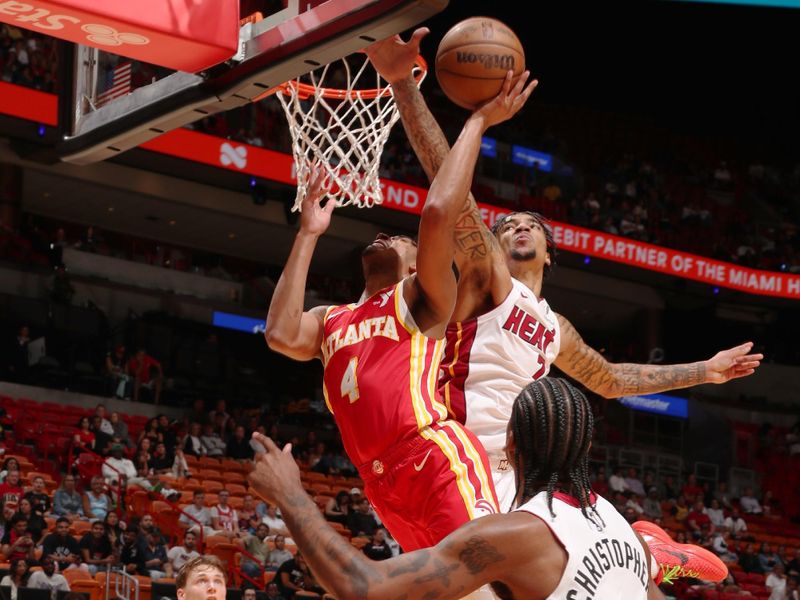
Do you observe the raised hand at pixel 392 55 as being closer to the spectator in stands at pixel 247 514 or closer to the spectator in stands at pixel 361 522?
the spectator in stands at pixel 247 514

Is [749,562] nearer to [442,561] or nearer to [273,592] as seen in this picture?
[273,592]

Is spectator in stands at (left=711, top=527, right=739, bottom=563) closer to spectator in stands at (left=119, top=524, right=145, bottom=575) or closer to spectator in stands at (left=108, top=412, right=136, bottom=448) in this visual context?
spectator in stands at (left=108, top=412, right=136, bottom=448)

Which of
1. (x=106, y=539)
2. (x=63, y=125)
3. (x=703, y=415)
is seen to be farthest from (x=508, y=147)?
(x=63, y=125)

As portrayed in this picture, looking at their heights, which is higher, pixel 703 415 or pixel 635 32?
pixel 635 32

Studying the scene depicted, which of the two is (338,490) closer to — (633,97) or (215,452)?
(215,452)

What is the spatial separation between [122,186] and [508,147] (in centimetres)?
777

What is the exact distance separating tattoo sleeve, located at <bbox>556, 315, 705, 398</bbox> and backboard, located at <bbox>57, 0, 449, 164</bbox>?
5.75ft

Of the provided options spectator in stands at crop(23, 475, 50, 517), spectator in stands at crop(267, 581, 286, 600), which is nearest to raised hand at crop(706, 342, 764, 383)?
spectator in stands at crop(267, 581, 286, 600)

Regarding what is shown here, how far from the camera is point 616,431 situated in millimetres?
22750

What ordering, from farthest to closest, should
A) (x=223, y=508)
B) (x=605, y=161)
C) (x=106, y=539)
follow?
(x=605, y=161), (x=223, y=508), (x=106, y=539)

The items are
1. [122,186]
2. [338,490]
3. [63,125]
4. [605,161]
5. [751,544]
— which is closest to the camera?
[63,125]

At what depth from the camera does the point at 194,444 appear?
15.6 meters

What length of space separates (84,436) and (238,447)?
2.77 meters

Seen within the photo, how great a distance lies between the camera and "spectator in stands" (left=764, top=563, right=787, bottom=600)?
15.5 m
